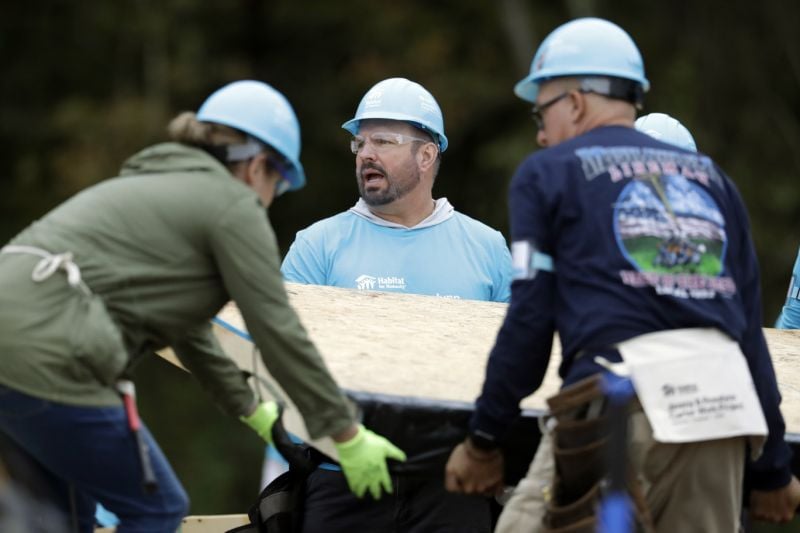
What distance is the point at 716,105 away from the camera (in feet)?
59.1

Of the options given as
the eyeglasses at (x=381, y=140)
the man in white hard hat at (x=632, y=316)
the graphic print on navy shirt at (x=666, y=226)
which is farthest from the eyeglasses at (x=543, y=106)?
the eyeglasses at (x=381, y=140)

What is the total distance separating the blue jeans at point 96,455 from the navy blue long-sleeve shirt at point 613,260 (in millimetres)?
1003

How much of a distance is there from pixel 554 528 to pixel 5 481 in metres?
1.68

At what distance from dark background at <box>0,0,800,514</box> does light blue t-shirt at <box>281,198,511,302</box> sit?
9.93m

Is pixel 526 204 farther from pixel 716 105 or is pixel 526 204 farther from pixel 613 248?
pixel 716 105

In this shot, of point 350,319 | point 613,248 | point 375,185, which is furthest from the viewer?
point 375,185

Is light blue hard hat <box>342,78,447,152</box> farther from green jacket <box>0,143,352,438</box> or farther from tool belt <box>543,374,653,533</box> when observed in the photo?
tool belt <box>543,374,653,533</box>

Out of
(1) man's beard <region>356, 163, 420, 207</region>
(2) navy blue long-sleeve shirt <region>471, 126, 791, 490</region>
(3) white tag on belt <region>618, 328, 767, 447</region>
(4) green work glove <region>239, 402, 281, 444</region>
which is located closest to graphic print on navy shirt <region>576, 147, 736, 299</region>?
(2) navy blue long-sleeve shirt <region>471, 126, 791, 490</region>

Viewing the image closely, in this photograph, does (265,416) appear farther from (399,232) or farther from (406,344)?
(399,232)

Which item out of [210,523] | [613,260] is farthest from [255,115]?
[210,523]

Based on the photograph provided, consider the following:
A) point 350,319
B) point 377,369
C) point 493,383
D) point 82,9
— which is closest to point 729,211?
point 493,383

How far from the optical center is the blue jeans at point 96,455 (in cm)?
452

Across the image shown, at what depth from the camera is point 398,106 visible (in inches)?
280

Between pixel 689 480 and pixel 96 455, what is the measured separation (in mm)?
1788
